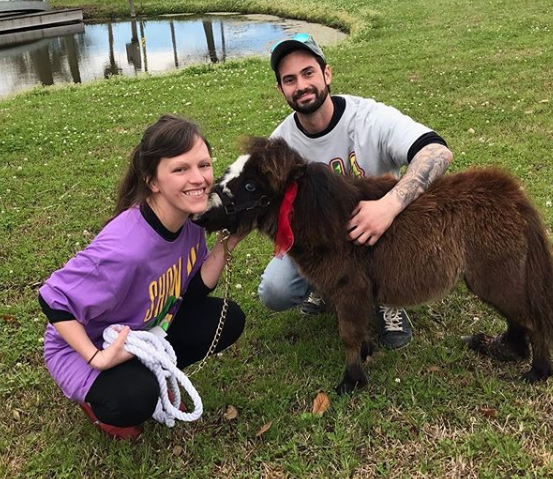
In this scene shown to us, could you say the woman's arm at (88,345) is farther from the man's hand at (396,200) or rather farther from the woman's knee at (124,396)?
the man's hand at (396,200)

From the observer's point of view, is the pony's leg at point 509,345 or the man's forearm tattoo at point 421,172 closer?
the man's forearm tattoo at point 421,172

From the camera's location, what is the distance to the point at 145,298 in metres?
3.03

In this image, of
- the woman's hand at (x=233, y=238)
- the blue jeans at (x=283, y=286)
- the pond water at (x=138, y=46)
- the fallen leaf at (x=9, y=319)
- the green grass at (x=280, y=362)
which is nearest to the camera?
the green grass at (x=280, y=362)

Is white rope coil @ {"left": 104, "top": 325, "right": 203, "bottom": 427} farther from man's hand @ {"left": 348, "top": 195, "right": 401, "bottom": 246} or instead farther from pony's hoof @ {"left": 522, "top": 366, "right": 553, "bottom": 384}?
pony's hoof @ {"left": 522, "top": 366, "right": 553, "bottom": 384}

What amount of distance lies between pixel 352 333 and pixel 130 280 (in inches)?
55.5

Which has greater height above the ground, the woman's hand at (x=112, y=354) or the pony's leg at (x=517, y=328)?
the woman's hand at (x=112, y=354)

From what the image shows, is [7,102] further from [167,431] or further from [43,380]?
[167,431]

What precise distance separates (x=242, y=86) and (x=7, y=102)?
218 inches

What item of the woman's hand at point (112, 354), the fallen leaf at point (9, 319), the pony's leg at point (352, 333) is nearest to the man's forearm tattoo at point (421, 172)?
the pony's leg at point (352, 333)

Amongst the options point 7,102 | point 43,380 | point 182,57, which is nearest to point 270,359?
point 43,380

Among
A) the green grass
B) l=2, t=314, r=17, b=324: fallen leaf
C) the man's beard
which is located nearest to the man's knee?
the green grass

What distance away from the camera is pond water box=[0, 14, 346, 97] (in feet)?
63.8

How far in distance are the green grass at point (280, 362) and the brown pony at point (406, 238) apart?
46cm

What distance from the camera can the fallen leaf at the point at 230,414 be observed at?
10.8 ft
